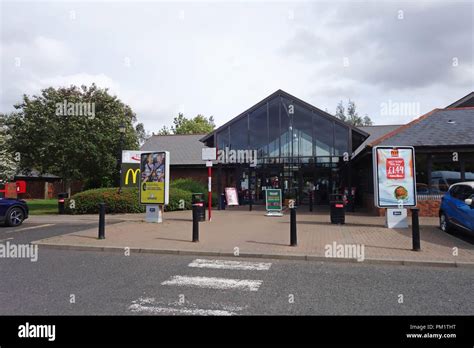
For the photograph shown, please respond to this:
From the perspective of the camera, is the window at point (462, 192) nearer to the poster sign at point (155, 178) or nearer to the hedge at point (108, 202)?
the poster sign at point (155, 178)

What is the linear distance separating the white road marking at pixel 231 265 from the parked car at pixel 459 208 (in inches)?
233

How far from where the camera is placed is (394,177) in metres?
12.4

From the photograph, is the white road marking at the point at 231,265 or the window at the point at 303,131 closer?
the white road marking at the point at 231,265

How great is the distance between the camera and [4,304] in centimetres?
487

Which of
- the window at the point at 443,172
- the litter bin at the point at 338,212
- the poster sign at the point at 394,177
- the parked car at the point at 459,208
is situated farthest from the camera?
the window at the point at 443,172

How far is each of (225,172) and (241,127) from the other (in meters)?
6.55

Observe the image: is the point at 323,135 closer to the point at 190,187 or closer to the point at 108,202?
the point at 190,187

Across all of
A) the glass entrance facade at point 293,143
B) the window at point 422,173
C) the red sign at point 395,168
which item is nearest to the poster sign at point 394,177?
the red sign at point 395,168

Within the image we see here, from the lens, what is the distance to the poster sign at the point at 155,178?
14109 millimetres

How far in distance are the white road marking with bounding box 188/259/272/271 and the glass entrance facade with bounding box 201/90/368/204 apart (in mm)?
14417

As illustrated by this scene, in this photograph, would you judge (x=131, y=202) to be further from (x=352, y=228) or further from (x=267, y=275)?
(x=267, y=275)

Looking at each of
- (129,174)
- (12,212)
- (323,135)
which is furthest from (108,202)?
(323,135)

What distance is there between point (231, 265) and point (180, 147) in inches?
1083
